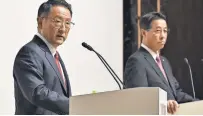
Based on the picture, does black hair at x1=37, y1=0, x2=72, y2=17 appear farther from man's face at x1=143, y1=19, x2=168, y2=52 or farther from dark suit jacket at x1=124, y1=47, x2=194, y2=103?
man's face at x1=143, y1=19, x2=168, y2=52

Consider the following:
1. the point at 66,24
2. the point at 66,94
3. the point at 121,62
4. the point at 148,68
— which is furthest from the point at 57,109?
the point at 121,62

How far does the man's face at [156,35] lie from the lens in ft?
11.4

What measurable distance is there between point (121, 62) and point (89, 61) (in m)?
0.46

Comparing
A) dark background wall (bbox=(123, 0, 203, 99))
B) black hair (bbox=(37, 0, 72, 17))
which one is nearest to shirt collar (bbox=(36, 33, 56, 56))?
black hair (bbox=(37, 0, 72, 17))

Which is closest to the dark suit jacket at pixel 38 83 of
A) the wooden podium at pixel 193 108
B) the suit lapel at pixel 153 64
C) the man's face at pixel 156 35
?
the wooden podium at pixel 193 108

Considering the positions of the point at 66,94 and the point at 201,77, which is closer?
the point at 66,94

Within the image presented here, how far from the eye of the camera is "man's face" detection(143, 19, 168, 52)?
11.4 ft

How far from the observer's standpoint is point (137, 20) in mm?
4770

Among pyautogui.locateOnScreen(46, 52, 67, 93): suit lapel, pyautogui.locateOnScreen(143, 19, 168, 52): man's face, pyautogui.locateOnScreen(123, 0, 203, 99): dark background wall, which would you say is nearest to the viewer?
pyautogui.locateOnScreen(46, 52, 67, 93): suit lapel

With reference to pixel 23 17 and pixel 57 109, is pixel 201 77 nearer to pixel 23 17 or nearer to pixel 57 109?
pixel 23 17

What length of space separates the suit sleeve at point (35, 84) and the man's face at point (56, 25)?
0.19m

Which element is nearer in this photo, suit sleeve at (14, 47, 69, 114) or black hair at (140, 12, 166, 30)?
suit sleeve at (14, 47, 69, 114)

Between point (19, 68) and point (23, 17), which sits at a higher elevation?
point (23, 17)

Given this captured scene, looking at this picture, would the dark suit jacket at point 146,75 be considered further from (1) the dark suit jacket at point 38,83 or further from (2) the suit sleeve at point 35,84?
(2) the suit sleeve at point 35,84
